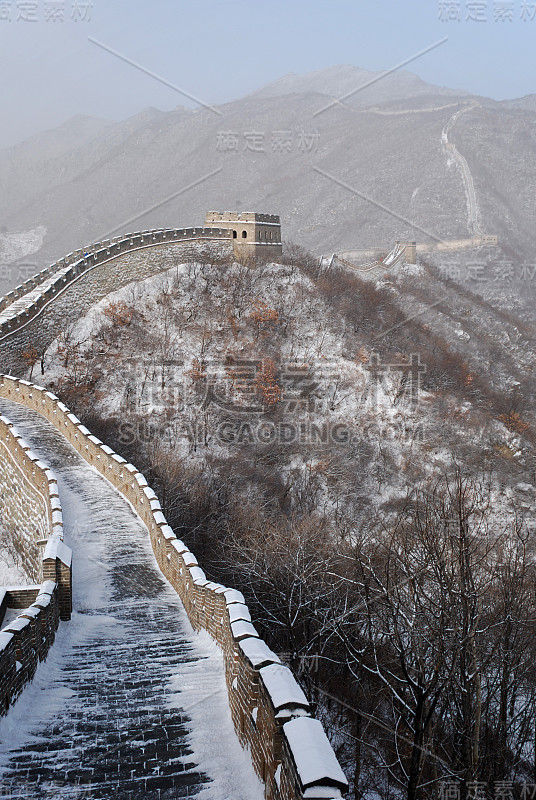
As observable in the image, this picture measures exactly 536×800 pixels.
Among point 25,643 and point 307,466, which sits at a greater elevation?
point 307,466

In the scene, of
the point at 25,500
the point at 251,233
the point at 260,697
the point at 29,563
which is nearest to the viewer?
the point at 260,697

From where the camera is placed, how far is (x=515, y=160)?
82.9 metres

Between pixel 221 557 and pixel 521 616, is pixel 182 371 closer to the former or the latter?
pixel 221 557

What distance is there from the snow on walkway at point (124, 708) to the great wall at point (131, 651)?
0.02 meters

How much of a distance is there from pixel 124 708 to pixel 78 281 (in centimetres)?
2561

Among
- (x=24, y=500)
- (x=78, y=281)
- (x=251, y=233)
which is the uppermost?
(x=251, y=233)

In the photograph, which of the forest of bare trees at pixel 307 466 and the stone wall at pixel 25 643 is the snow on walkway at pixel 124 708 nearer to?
the stone wall at pixel 25 643

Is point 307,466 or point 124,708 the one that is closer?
point 124,708

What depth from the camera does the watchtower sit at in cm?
3369

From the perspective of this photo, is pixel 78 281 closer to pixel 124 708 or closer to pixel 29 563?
pixel 29 563

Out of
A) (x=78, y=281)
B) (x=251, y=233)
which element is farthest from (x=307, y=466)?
(x=251, y=233)

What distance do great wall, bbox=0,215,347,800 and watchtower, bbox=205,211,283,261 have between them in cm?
1791

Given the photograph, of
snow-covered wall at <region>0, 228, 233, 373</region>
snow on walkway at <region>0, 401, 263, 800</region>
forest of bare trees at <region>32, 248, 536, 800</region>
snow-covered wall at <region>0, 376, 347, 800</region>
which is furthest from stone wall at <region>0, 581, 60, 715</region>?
snow-covered wall at <region>0, 228, 233, 373</region>

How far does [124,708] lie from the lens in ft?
19.6
